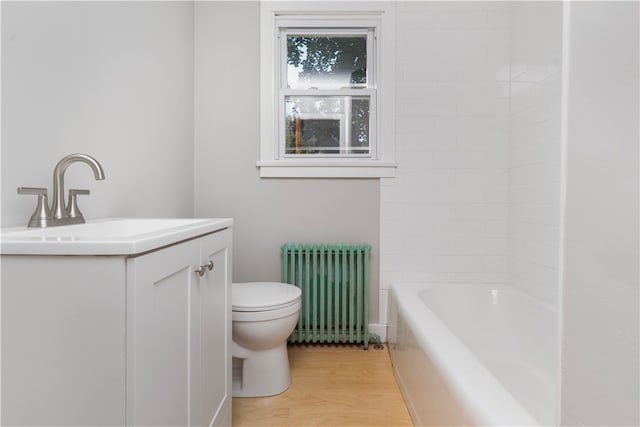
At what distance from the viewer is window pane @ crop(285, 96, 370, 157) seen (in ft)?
7.78

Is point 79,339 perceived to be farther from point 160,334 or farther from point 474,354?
point 474,354

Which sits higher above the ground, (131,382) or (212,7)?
(212,7)

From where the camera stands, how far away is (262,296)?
67.0 inches

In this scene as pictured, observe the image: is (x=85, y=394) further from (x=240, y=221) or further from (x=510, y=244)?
(x=510, y=244)

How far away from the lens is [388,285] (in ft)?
7.52

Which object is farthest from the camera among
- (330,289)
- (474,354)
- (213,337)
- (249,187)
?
(249,187)

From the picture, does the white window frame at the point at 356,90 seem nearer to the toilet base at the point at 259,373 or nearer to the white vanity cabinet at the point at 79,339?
the toilet base at the point at 259,373

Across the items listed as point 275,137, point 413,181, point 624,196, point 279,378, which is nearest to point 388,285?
point 413,181

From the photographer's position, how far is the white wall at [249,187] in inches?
90.5

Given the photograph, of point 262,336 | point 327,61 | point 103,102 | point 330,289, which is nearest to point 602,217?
point 262,336

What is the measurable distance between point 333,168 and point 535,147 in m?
1.17

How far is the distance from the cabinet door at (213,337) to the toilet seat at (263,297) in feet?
0.87

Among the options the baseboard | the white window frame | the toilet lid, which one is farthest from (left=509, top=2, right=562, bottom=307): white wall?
the toilet lid

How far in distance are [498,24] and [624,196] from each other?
246 centimetres
